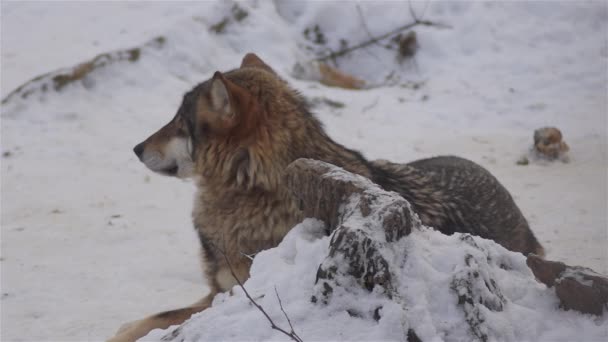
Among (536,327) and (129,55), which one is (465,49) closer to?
(129,55)

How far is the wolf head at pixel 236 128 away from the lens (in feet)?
10.6

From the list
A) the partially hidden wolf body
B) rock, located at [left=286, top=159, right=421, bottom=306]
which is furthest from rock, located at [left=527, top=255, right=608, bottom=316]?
the partially hidden wolf body

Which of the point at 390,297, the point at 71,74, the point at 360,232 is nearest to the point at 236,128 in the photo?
the point at 360,232

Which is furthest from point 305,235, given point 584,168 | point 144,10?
point 144,10

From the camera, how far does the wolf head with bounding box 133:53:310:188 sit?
10.6 feet

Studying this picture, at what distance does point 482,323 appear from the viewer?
2.05m

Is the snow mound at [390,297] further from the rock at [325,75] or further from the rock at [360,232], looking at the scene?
the rock at [325,75]

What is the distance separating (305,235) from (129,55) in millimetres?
6073

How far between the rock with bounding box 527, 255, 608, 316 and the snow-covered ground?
8.69ft

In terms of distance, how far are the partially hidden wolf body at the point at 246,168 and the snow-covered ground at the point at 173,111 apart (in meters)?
1.06

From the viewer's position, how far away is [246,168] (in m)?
3.31

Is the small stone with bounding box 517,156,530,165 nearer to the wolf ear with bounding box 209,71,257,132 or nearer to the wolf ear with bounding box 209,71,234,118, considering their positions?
the wolf ear with bounding box 209,71,257,132

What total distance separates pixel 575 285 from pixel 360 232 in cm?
71

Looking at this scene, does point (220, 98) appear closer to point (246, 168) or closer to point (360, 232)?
point (246, 168)
